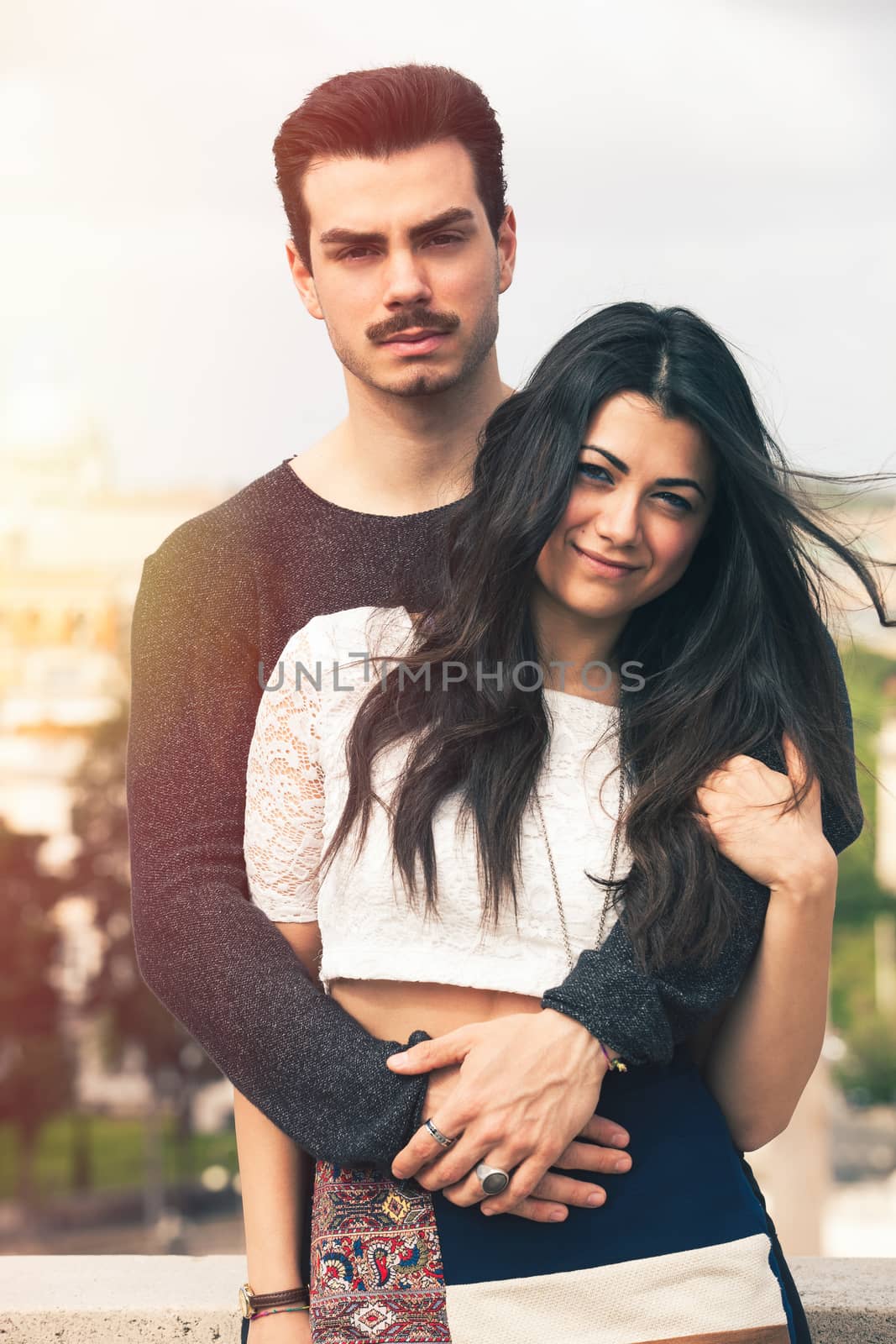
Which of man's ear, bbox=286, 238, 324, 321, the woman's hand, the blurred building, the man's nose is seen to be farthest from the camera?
the blurred building

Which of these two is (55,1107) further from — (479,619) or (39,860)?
(479,619)

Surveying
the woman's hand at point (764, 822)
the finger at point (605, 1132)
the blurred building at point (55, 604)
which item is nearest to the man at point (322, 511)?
the finger at point (605, 1132)

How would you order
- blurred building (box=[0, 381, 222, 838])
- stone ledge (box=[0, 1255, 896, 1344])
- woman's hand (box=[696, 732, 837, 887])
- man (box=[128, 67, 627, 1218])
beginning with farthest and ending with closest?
blurred building (box=[0, 381, 222, 838]) → stone ledge (box=[0, 1255, 896, 1344]) → man (box=[128, 67, 627, 1218]) → woman's hand (box=[696, 732, 837, 887])

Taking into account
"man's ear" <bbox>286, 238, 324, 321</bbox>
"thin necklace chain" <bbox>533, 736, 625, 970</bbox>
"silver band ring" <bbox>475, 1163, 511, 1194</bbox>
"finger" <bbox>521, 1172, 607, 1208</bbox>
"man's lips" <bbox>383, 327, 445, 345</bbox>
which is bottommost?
"finger" <bbox>521, 1172, 607, 1208</bbox>

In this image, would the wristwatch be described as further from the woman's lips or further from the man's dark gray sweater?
the woman's lips

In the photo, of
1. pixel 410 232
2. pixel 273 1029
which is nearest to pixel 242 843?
pixel 273 1029

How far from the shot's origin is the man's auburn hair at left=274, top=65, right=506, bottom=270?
2.67m

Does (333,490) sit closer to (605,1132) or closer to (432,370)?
(432,370)

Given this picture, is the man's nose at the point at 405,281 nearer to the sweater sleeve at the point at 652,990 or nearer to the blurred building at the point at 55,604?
the sweater sleeve at the point at 652,990

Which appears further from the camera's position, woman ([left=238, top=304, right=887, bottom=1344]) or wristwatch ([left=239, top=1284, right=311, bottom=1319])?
wristwatch ([left=239, top=1284, right=311, bottom=1319])

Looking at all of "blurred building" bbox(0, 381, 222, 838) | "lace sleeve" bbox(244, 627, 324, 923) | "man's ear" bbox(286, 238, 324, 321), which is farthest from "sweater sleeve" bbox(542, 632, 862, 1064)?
"blurred building" bbox(0, 381, 222, 838)

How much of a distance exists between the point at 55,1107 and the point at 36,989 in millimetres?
2263

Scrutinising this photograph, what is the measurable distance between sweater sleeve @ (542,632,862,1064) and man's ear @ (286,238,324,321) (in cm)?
136

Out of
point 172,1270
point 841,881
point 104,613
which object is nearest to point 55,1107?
point 104,613
